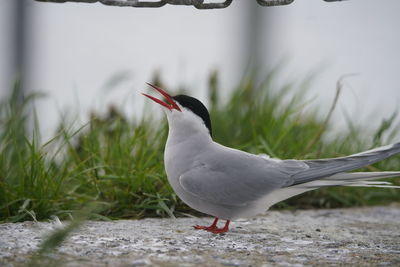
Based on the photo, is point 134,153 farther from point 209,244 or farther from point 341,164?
point 341,164

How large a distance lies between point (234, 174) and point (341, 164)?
34cm

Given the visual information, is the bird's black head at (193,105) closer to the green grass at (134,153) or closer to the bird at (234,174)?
the bird at (234,174)

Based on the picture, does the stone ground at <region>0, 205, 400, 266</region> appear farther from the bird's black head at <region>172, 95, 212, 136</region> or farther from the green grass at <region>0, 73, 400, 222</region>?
the bird's black head at <region>172, 95, 212, 136</region>

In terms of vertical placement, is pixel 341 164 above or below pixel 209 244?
above

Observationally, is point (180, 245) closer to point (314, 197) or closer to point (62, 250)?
point (62, 250)

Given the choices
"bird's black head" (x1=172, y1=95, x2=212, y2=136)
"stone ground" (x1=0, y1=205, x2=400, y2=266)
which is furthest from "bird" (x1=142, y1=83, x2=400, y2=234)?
"stone ground" (x1=0, y1=205, x2=400, y2=266)

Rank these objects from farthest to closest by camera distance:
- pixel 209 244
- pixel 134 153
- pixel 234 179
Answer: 1. pixel 134 153
2. pixel 234 179
3. pixel 209 244

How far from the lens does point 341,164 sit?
1.97 metres

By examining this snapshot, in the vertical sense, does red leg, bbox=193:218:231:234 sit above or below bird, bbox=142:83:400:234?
below

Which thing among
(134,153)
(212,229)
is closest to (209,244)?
(212,229)

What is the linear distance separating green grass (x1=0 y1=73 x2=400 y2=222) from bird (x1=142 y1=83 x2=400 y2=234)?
30cm

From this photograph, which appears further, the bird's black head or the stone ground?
the bird's black head

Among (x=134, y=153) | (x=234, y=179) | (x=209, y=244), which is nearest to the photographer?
(x=209, y=244)

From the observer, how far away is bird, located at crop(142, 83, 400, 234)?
6.52 feet
